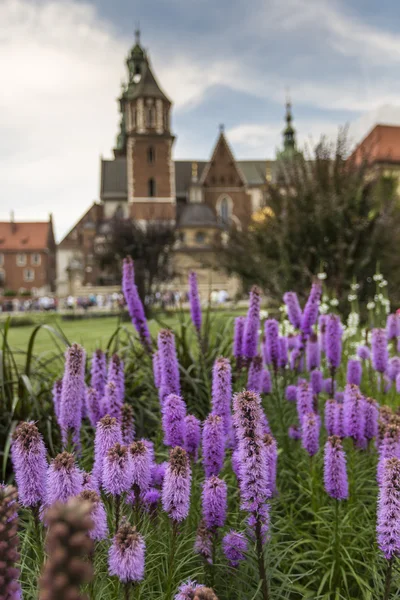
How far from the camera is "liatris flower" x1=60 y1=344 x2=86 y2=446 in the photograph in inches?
78.6

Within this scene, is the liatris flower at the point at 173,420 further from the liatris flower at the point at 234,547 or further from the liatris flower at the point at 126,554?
the liatris flower at the point at 126,554

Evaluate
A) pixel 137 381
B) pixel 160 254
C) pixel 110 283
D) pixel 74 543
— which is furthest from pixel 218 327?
pixel 110 283

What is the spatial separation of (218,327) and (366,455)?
2915 mm

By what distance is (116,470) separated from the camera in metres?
1.44

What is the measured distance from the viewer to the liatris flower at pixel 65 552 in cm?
54

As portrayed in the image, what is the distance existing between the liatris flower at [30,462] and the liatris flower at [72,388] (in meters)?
0.57

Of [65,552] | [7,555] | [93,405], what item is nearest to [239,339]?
[93,405]

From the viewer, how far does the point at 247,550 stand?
1.89 m

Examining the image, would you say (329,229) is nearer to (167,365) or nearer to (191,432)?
(167,365)

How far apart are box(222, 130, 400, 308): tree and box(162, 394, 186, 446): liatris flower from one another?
20.9 ft

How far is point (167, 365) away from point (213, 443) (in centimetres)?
60

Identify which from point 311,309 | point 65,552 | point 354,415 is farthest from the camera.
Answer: point 311,309

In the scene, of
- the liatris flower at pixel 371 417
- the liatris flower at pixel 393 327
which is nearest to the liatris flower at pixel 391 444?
the liatris flower at pixel 371 417

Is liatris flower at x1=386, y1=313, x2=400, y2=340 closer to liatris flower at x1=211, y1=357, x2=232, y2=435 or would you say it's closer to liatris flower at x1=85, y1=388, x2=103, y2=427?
liatris flower at x1=211, y1=357, x2=232, y2=435
